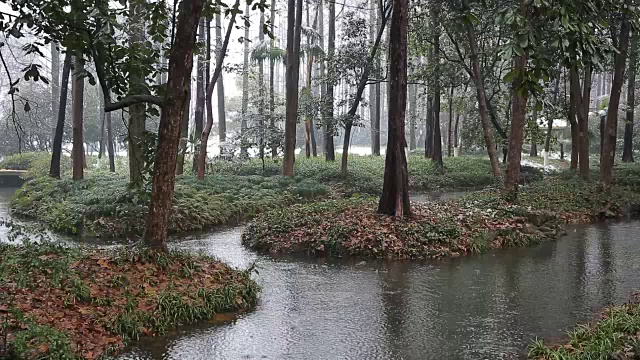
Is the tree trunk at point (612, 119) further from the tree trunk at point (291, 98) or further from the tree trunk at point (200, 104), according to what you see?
the tree trunk at point (200, 104)

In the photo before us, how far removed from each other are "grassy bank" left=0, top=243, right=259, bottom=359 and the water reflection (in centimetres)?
33

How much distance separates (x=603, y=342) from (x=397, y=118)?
25.2 ft

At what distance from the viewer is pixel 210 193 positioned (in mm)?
17672

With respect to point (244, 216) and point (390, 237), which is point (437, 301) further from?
point (244, 216)

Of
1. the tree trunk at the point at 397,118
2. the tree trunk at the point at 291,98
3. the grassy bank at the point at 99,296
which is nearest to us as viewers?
the grassy bank at the point at 99,296

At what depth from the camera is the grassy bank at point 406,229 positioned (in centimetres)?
1148

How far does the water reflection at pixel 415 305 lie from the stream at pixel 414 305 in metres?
0.02

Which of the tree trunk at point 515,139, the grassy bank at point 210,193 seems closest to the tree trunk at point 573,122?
the grassy bank at point 210,193

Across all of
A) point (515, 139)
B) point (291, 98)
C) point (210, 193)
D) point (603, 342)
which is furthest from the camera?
point (291, 98)

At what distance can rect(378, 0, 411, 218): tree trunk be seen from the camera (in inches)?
490

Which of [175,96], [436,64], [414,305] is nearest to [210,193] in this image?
[175,96]

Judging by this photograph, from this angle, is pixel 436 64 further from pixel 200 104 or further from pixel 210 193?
pixel 210 193

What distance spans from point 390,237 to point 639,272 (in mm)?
4534

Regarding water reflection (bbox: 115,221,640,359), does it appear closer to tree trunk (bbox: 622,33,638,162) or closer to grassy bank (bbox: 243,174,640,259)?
grassy bank (bbox: 243,174,640,259)
